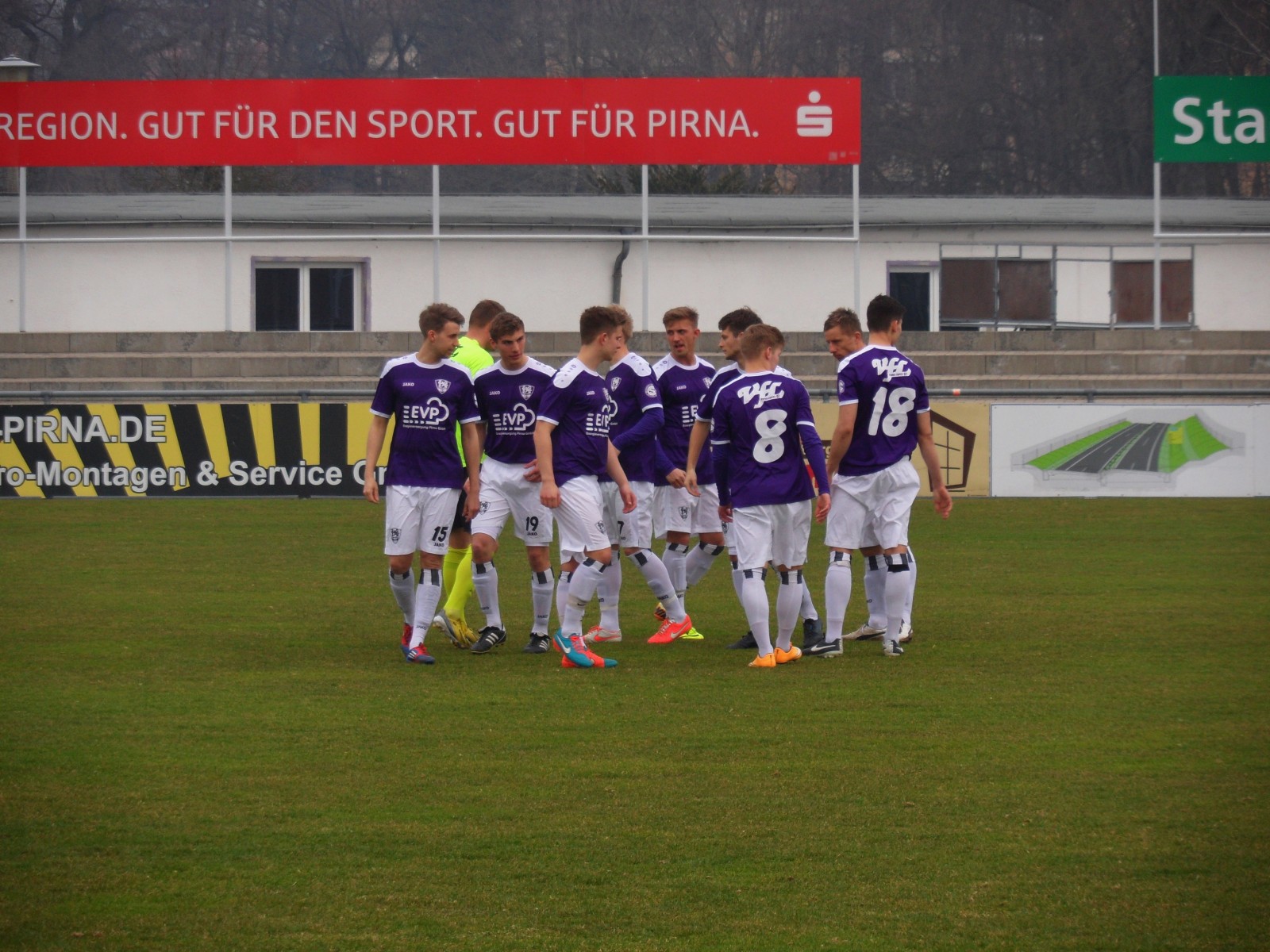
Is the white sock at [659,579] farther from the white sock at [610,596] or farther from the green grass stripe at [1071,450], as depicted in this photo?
the green grass stripe at [1071,450]

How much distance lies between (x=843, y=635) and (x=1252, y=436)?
12.5 meters

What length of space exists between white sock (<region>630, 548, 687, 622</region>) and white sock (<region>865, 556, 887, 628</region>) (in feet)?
4.13

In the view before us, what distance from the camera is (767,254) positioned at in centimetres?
3155

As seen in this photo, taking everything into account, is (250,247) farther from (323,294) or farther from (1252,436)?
(1252,436)

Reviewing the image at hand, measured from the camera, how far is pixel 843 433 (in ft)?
31.0

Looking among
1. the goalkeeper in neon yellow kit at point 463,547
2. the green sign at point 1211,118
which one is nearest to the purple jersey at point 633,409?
the goalkeeper in neon yellow kit at point 463,547

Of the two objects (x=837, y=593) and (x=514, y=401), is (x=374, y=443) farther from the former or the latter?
(x=837, y=593)

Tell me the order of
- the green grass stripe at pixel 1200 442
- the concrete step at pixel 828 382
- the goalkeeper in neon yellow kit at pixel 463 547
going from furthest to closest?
the concrete step at pixel 828 382 < the green grass stripe at pixel 1200 442 < the goalkeeper in neon yellow kit at pixel 463 547

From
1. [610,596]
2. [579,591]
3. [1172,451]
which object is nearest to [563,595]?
[579,591]

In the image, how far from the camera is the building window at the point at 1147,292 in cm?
3344

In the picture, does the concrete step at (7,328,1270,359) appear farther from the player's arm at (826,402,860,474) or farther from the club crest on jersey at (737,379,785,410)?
the club crest on jersey at (737,379,785,410)

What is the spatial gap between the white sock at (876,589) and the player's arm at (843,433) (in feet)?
3.17

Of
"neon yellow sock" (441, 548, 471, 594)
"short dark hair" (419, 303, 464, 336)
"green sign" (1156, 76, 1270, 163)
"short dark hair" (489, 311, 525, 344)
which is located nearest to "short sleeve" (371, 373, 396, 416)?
"short dark hair" (419, 303, 464, 336)

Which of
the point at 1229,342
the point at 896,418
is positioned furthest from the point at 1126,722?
the point at 1229,342
